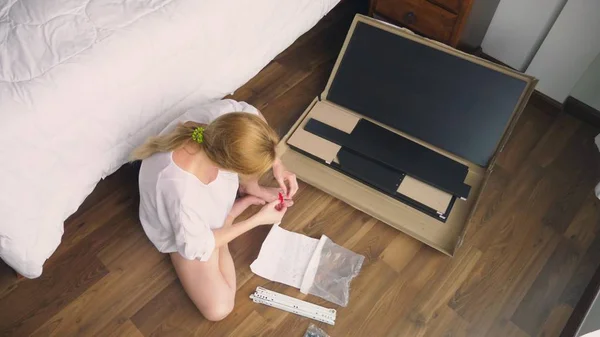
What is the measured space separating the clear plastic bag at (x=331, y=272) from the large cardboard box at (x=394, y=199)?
0.49ft

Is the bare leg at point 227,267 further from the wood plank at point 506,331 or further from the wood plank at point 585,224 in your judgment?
the wood plank at point 585,224

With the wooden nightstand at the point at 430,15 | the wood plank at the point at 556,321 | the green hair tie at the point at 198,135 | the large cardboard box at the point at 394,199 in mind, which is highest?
the wooden nightstand at the point at 430,15

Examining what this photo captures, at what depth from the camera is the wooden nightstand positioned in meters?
1.58

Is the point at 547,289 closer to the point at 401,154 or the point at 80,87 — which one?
the point at 401,154

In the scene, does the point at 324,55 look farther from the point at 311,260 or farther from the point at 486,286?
the point at 486,286

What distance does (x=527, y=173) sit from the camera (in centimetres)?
158

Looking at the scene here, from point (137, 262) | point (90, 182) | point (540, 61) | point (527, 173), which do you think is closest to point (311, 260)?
point (137, 262)

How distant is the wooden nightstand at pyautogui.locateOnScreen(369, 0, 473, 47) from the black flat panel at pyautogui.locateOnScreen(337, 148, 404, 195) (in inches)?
20.9

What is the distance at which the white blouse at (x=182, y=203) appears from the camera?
3.67ft

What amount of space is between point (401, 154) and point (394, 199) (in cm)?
15

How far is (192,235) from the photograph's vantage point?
113 centimetres

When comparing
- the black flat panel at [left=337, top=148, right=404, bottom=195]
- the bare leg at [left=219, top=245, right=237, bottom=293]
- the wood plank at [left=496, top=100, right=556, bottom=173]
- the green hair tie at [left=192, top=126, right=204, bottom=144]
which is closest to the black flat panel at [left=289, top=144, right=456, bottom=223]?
the black flat panel at [left=337, top=148, right=404, bottom=195]

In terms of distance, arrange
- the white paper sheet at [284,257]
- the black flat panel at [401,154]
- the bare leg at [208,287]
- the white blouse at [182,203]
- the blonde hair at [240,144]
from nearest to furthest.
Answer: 1. the blonde hair at [240,144]
2. the white blouse at [182,203]
3. the bare leg at [208,287]
4. the white paper sheet at [284,257]
5. the black flat panel at [401,154]

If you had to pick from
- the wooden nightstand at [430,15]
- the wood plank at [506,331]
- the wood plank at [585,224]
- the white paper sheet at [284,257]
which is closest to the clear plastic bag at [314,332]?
the white paper sheet at [284,257]
